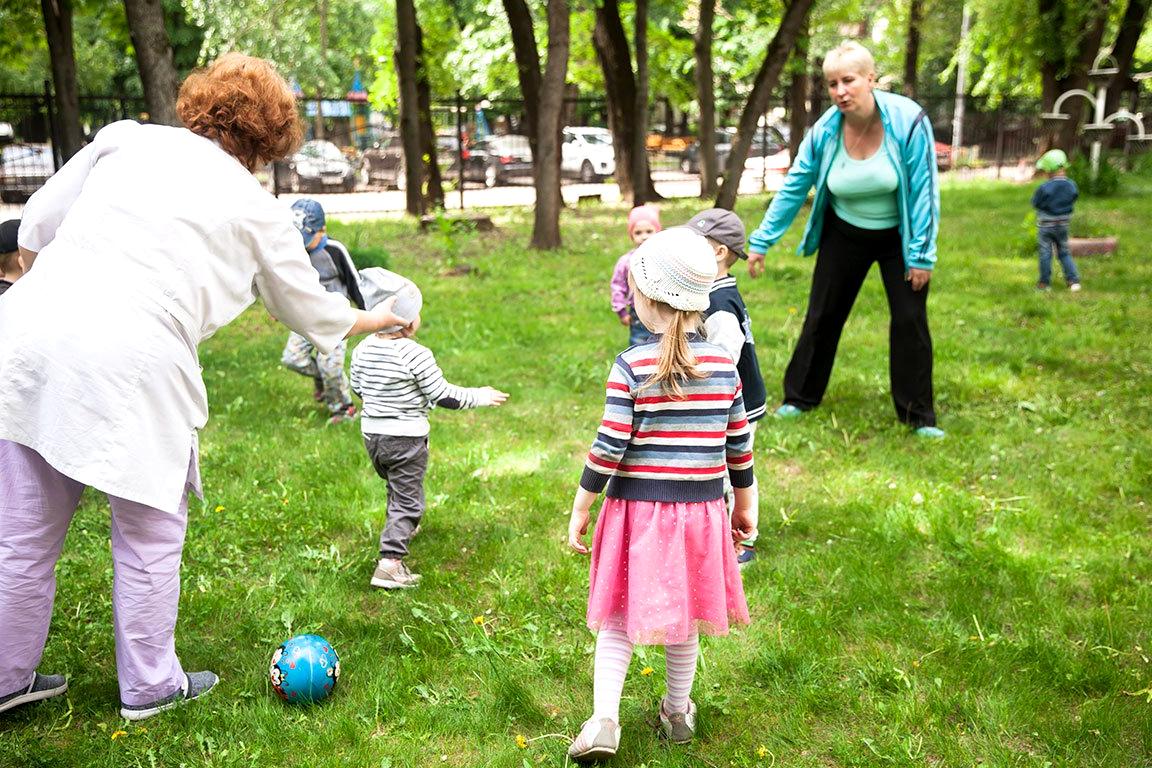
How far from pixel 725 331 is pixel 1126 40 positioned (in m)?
22.1

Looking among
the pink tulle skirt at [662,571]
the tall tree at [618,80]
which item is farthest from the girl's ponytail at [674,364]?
the tall tree at [618,80]

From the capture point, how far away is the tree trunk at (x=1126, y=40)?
830 inches

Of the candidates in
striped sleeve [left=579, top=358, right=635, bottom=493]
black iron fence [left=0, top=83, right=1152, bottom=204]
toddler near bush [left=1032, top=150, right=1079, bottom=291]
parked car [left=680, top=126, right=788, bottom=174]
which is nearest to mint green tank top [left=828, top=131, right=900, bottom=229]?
striped sleeve [left=579, top=358, right=635, bottom=493]

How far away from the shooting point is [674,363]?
281 centimetres

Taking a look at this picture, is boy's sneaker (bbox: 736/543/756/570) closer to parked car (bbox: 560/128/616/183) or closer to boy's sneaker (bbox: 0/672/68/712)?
boy's sneaker (bbox: 0/672/68/712)

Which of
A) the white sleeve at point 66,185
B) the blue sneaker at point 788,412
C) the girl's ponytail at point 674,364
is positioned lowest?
the blue sneaker at point 788,412

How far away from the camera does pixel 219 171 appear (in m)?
2.98

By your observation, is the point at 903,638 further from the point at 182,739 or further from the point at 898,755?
the point at 182,739

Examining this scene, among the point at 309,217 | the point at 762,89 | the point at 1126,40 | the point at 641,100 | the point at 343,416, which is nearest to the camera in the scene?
the point at 309,217

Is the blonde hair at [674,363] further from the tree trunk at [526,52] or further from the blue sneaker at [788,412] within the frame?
the tree trunk at [526,52]

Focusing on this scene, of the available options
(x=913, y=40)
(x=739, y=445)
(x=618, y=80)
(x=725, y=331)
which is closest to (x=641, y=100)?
(x=618, y=80)

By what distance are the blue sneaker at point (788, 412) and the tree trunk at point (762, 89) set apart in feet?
26.3

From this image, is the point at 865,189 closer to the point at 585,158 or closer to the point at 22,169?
the point at 22,169

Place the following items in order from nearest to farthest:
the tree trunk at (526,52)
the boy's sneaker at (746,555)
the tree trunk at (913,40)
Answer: the boy's sneaker at (746,555)
the tree trunk at (526,52)
the tree trunk at (913,40)
